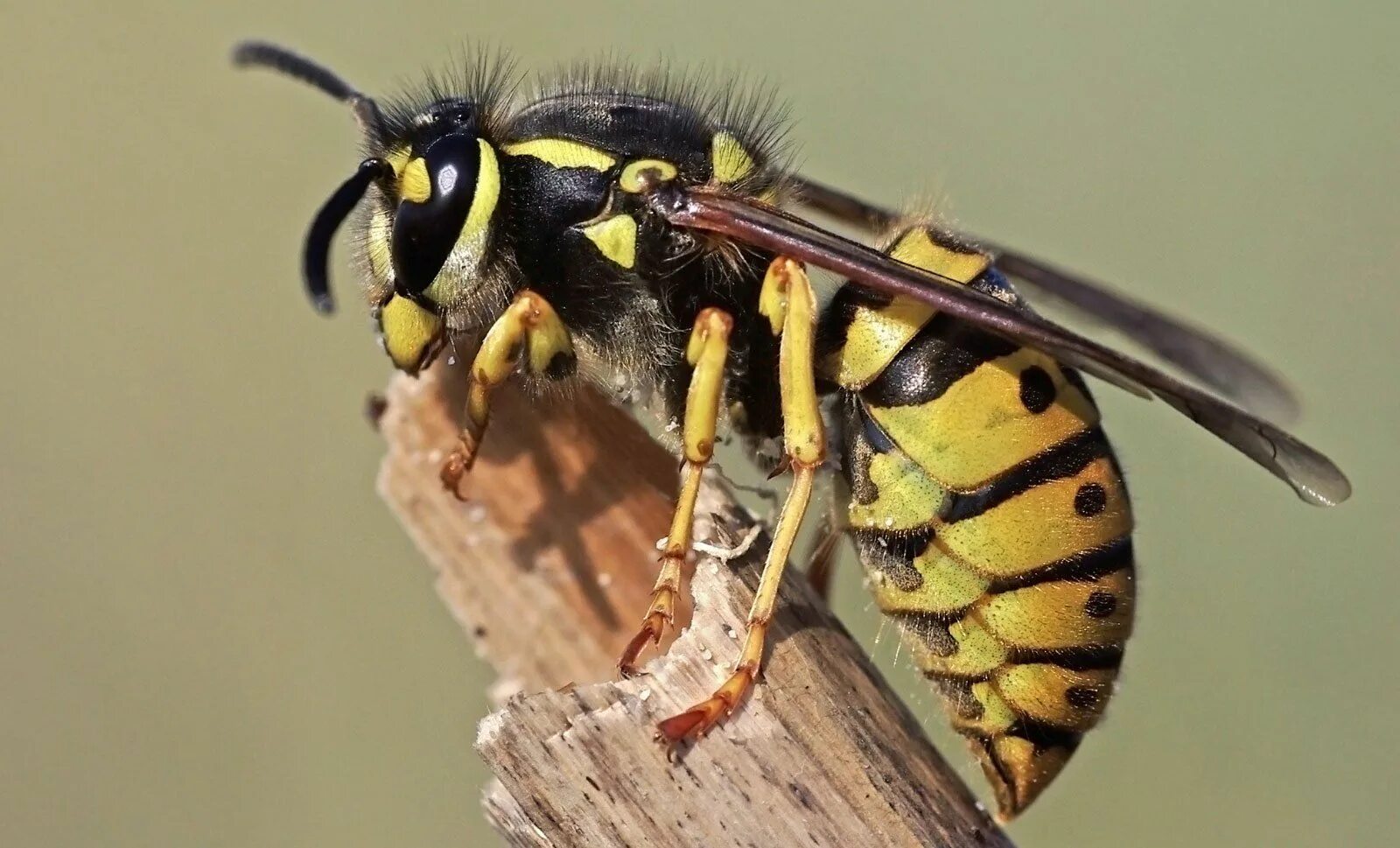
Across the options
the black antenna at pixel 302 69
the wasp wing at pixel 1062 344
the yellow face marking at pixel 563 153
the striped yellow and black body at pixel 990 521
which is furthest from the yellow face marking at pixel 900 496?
the black antenna at pixel 302 69

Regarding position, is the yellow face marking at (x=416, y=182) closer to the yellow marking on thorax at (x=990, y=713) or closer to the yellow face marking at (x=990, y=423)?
the yellow face marking at (x=990, y=423)

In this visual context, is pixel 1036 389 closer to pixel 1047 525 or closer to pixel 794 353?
pixel 1047 525

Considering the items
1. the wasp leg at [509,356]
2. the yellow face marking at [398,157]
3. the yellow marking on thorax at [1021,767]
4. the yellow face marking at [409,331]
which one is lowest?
the yellow marking on thorax at [1021,767]

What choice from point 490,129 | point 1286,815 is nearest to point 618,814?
point 490,129

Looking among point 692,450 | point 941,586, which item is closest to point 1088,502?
point 941,586

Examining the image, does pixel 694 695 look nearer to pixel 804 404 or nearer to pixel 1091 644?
pixel 804 404

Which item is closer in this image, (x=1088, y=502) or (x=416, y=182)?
(x=1088, y=502)
